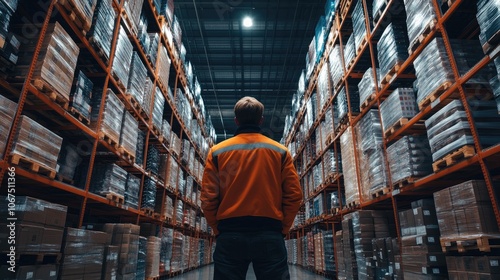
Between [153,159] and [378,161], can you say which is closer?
[378,161]

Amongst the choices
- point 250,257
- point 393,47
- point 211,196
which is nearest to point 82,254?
point 211,196

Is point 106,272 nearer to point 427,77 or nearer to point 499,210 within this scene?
point 499,210

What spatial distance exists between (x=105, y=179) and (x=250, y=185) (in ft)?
12.1

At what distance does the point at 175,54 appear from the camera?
8656 mm

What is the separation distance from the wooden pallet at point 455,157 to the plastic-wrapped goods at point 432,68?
2.72 feet

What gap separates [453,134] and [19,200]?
4348 mm

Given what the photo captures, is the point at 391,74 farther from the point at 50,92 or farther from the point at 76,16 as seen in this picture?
the point at 50,92

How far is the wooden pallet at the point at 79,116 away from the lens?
3.97 meters

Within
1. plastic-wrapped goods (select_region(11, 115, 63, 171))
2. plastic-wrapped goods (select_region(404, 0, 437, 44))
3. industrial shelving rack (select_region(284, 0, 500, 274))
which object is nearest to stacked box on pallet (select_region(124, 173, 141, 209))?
plastic-wrapped goods (select_region(11, 115, 63, 171))

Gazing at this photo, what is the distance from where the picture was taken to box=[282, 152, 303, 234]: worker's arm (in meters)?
2.27

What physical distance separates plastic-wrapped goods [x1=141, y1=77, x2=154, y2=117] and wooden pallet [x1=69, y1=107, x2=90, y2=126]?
2045 millimetres

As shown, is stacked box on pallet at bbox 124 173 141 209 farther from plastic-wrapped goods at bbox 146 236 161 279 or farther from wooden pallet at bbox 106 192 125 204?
plastic-wrapped goods at bbox 146 236 161 279

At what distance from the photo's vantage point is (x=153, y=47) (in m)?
6.92

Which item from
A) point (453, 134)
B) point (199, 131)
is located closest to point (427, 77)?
point (453, 134)
